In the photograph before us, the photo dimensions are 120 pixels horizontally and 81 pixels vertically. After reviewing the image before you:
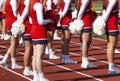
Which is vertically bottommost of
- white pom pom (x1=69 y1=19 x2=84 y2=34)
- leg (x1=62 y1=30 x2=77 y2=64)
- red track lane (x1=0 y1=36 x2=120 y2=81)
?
red track lane (x1=0 y1=36 x2=120 y2=81)

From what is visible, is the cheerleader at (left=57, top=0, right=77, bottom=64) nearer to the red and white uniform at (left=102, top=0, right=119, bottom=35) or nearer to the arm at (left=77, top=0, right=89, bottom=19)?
the arm at (left=77, top=0, right=89, bottom=19)

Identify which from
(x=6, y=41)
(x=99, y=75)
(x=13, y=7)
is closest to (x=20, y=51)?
(x=6, y=41)

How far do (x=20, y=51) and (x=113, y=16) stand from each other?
5.26 meters

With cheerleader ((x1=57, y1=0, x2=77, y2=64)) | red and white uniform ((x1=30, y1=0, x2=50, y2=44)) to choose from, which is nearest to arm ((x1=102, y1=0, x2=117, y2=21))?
cheerleader ((x1=57, y1=0, x2=77, y2=64))

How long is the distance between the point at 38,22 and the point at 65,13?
266cm

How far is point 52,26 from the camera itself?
7.79m


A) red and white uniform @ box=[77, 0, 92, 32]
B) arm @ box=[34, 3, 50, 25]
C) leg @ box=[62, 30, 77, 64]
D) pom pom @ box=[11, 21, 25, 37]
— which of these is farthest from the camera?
leg @ box=[62, 30, 77, 64]

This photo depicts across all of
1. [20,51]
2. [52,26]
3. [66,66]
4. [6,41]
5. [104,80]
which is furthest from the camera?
[6,41]

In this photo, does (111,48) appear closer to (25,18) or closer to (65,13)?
(65,13)

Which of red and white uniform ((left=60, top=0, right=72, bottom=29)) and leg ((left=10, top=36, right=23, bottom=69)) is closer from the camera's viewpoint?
leg ((left=10, top=36, right=23, bottom=69))

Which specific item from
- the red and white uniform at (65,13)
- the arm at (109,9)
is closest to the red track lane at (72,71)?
the red and white uniform at (65,13)

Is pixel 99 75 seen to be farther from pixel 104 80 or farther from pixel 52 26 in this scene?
pixel 52 26

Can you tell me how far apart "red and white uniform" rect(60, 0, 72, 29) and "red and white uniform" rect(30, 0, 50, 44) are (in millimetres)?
2402

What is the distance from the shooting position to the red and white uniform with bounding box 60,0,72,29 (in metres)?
10.2
